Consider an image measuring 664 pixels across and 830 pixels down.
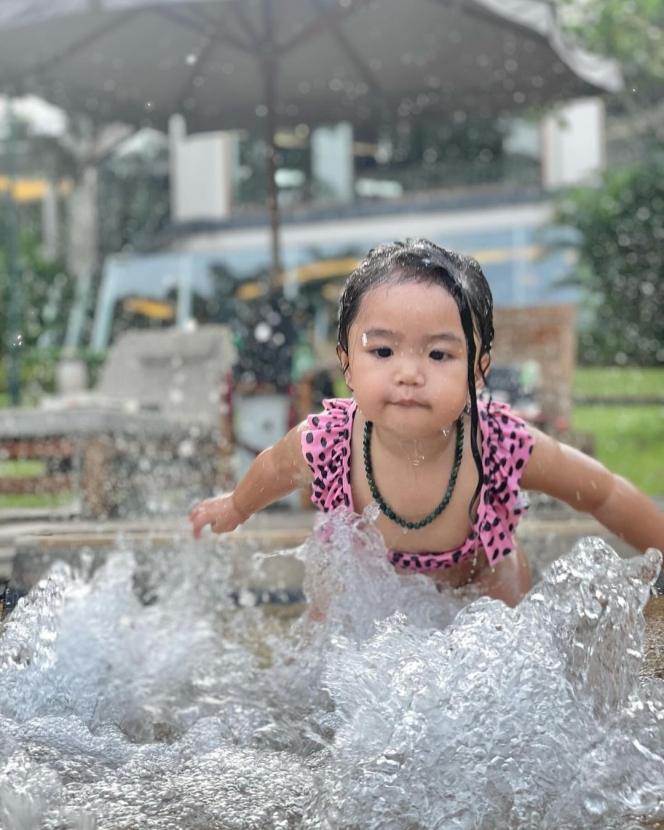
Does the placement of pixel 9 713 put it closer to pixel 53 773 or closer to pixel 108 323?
pixel 53 773

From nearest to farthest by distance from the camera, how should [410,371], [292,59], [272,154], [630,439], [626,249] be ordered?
[410,371] → [272,154] → [292,59] → [630,439] → [626,249]

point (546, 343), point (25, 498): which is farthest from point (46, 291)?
point (546, 343)

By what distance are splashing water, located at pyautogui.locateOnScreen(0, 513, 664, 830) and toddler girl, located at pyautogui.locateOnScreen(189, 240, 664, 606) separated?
0.08 metres

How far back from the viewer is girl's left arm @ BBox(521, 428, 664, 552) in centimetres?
204

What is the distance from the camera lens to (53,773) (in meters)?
1.30

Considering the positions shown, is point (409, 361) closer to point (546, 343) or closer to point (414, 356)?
point (414, 356)

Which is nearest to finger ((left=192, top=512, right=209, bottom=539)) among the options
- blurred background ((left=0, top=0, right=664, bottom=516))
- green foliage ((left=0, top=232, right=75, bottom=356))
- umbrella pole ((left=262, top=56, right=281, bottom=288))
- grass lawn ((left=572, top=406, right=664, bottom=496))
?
blurred background ((left=0, top=0, right=664, bottom=516))

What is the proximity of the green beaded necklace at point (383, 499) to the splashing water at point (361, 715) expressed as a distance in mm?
55

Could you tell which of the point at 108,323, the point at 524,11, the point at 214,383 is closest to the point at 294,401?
the point at 214,383

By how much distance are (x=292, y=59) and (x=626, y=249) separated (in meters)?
4.51

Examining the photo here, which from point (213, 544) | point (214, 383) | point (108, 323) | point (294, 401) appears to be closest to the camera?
point (213, 544)

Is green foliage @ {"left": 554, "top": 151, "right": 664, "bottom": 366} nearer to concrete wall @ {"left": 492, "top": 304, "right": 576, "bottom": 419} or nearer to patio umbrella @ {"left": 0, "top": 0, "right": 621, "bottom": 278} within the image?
concrete wall @ {"left": 492, "top": 304, "right": 576, "bottom": 419}

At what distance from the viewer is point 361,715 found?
4.68 ft

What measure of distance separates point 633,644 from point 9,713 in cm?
97
